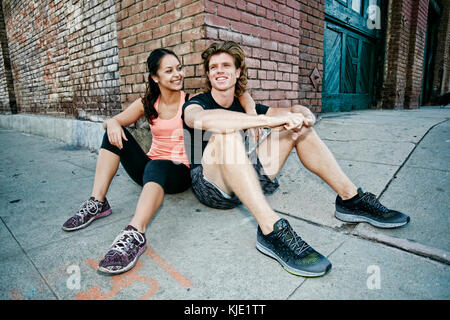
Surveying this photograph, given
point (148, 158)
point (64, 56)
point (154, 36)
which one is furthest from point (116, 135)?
point (64, 56)

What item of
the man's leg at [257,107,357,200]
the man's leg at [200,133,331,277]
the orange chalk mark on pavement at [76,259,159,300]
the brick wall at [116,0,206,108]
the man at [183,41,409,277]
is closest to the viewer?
the orange chalk mark on pavement at [76,259,159,300]

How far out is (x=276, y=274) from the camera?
131 cm

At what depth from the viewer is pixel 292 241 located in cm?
138

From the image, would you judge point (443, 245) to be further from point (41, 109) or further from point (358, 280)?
point (41, 109)

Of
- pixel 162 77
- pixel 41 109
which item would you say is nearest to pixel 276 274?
pixel 162 77

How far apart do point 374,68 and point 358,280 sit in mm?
6463

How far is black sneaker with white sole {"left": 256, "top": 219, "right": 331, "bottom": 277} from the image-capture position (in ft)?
4.20

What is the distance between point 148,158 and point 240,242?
39.2 inches

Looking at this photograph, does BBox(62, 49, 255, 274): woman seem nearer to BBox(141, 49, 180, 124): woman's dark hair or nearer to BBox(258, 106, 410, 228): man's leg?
BBox(141, 49, 180, 124): woman's dark hair

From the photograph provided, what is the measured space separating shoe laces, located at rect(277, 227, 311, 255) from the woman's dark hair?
55.0 inches

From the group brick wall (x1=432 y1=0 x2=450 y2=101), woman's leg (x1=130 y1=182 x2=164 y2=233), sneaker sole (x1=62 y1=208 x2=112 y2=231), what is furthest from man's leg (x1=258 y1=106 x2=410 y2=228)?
brick wall (x1=432 y1=0 x2=450 y2=101)

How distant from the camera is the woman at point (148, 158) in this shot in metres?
1.58

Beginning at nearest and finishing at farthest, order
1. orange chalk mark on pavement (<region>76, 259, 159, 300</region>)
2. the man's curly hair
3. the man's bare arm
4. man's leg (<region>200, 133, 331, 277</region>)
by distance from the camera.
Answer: orange chalk mark on pavement (<region>76, 259, 159, 300</region>)
man's leg (<region>200, 133, 331, 277</region>)
the man's bare arm
the man's curly hair

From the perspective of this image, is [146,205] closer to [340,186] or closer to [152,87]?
[152,87]
